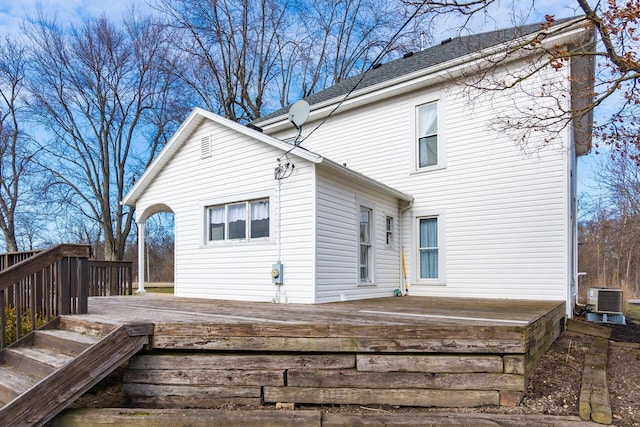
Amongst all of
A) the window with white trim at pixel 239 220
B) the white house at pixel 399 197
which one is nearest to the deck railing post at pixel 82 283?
the white house at pixel 399 197

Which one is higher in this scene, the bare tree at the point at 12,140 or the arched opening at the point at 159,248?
the bare tree at the point at 12,140

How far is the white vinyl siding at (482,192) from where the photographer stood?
7691 mm

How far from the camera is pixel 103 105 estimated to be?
19406 mm

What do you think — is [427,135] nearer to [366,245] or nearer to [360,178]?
[360,178]

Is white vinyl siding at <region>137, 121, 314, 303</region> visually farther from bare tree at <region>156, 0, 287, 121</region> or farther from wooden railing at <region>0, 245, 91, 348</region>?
bare tree at <region>156, 0, 287, 121</region>

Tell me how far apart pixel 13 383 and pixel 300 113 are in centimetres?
577

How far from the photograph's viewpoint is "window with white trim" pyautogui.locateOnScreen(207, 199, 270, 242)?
7633 millimetres

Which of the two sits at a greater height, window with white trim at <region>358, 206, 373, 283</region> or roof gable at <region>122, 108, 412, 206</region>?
roof gable at <region>122, 108, 412, 206</region>

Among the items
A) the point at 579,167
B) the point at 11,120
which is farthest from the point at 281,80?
the point at 579,167

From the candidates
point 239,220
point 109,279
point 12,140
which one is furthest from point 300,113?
point 12,140

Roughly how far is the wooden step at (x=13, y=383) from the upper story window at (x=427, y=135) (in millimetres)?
7846

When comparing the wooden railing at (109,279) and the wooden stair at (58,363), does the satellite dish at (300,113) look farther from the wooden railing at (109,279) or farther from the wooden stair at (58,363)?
the wooden railing at (109,279)

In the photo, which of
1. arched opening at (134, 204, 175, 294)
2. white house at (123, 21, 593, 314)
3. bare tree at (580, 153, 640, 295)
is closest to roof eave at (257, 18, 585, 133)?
white house at (123, 21, 593, 314)

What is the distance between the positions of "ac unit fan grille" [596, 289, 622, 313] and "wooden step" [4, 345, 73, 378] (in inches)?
369
